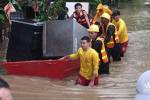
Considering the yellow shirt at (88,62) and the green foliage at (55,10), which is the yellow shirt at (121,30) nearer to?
the green foliage at (55,10)

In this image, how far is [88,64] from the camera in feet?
29.3

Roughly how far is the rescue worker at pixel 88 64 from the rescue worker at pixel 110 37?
7.73 feet

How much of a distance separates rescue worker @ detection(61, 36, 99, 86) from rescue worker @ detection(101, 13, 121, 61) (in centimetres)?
236

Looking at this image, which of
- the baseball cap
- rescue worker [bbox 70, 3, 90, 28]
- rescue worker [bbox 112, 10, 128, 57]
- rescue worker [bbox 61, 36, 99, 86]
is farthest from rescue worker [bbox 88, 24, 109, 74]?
the baseball cap

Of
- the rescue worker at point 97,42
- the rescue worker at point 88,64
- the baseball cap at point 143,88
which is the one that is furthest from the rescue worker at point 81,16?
the baseball cap at point 143,88

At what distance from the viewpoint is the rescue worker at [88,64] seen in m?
8.78

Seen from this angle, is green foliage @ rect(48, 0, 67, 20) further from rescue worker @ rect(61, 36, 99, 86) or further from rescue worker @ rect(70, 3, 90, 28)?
rescue worker @ rect(61, 36, 99, 86)

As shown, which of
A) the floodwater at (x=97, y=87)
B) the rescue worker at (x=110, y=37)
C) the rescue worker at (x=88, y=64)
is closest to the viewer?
the floodwater at (x=97, y=87)

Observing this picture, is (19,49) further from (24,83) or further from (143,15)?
(143,15)

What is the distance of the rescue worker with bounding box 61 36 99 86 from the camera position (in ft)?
28.8

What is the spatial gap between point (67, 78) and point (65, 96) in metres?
2.03

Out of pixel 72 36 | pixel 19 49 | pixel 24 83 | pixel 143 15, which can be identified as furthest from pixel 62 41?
pixel 143 15

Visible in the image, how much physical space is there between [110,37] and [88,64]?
A: 2.65 m

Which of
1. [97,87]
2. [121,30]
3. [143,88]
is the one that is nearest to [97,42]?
[97,87]
